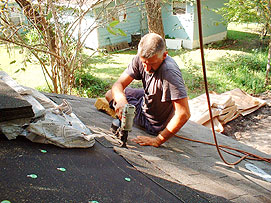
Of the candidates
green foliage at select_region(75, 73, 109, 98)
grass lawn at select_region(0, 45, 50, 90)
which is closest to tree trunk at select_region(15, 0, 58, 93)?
green foliage at select_region(75, 73, 109, 98)

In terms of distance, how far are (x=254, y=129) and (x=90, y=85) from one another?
6.03 m

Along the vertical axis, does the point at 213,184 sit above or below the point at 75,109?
below

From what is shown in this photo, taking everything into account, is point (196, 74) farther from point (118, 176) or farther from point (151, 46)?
point (118, 176)

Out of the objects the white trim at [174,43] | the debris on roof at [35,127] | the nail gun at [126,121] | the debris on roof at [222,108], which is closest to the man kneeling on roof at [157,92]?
the nail gun at [126,121]

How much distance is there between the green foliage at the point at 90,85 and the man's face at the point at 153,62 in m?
6.26

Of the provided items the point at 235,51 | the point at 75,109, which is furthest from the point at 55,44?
the point at 235,51

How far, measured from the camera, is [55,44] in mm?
5375

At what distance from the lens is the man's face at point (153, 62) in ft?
8.93

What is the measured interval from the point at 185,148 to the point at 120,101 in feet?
3.24

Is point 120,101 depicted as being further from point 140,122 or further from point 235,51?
point 235,51

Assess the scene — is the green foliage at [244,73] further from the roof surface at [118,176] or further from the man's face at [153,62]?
the man's face at [153,62]

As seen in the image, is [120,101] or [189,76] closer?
[120,101]

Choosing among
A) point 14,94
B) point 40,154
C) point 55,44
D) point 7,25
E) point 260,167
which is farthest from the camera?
point 55,44

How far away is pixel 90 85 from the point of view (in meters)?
9.76
